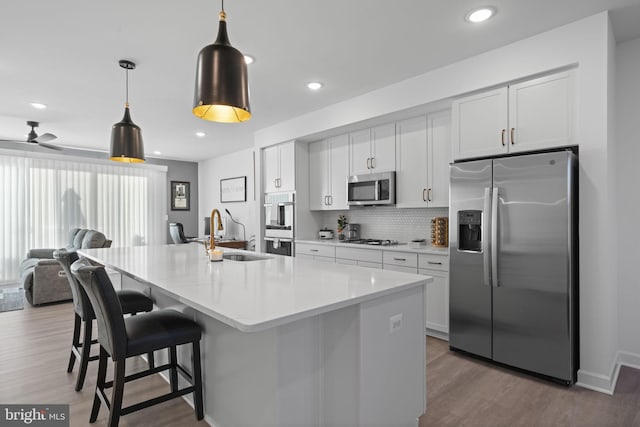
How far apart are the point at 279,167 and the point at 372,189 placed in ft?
5.31

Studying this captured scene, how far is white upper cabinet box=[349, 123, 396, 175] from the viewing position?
4.04m

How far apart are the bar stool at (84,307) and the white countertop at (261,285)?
0.76 feet

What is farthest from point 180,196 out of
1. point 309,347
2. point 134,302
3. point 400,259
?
point 309,347

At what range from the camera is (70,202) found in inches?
257

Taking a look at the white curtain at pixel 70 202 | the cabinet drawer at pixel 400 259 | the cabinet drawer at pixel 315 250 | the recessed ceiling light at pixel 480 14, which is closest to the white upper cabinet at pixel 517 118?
the recessed ceiling light at pixel 480 14

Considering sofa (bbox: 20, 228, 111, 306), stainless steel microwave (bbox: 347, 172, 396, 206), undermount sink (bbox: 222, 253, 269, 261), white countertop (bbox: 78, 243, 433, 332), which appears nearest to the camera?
white countertop (bbox: 78, 243, 433, 332)

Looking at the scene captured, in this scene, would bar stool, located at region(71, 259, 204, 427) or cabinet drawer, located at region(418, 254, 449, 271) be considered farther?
cabinet drawer, located at region(418, 254, 449, 271)

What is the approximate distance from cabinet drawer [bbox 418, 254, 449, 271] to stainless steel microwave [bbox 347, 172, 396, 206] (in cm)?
80

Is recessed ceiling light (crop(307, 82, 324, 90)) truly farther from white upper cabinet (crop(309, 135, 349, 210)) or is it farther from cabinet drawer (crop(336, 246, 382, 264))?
cabinet drawer (crop(336, 246, 382, 264))

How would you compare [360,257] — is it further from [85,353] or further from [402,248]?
[85,353]

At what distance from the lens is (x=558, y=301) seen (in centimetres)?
242

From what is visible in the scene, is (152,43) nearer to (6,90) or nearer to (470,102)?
(6,90)

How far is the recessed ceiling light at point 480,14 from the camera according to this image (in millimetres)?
2289

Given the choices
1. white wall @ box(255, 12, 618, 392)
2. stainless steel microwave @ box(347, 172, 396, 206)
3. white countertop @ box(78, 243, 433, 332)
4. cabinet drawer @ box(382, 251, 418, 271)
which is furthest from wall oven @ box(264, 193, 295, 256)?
white wall @ box(255, 12, 618, 392)
